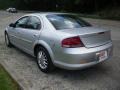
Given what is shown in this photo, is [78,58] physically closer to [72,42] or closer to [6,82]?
[72,42]

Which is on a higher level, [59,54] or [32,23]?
[32,23]

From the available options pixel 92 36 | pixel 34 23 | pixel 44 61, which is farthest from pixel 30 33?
pixel 92 36

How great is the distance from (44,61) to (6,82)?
1.09 meters

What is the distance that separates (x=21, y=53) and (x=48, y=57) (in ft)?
8.30

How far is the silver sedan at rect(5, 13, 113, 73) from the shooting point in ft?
16.3

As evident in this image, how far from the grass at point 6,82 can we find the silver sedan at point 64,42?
906 mm

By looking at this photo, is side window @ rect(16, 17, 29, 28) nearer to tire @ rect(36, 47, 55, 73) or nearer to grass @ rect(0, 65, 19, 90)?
tire @ rect(36, 47, 55, 73)

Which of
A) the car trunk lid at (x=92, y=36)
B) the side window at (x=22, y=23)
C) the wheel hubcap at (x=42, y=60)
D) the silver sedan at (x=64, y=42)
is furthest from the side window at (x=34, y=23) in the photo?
the car trunk lid at (x=92, y=36)

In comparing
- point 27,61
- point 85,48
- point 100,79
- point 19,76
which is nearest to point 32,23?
point 27,61

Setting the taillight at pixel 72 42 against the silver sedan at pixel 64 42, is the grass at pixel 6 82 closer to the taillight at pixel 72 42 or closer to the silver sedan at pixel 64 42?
the silver sedan at pixel 64 42

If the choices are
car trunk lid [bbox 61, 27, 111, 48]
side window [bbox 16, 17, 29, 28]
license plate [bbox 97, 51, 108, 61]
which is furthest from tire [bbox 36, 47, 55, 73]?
side window [bbox 16, 17, 29, 28]

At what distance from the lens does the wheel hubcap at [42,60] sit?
5.70 m

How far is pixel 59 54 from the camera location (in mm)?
5105

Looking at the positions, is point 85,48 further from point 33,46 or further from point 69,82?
point 33,46
